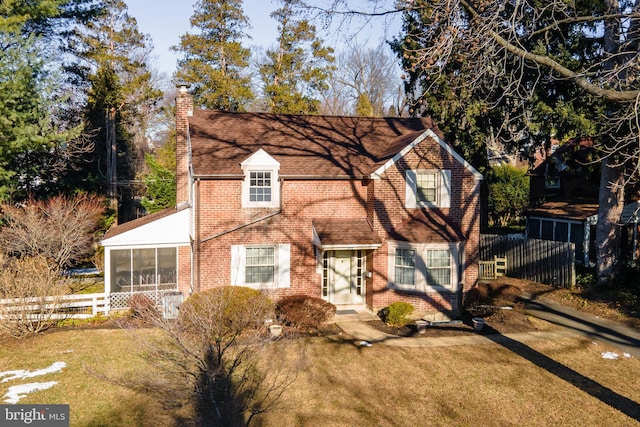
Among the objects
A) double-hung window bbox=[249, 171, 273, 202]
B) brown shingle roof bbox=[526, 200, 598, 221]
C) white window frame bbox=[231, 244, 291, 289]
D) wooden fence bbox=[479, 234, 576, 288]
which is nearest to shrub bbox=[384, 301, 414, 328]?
white window frame bbox=[231, 244, 291, 289]

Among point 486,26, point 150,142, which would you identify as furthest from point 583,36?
point 150,142

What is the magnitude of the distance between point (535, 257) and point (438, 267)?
29.2ft

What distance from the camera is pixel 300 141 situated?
1994 centimetres

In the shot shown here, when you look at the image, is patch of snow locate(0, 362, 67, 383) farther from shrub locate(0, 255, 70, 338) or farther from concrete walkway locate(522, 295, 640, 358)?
concrete walkway locate(522, 295, 640, 358)

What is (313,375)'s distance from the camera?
11625 mm

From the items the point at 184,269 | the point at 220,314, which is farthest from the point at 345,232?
the point at 220,314

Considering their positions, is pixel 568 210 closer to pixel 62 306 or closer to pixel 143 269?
pixel 143 269

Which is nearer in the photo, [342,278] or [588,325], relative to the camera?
[588,325]

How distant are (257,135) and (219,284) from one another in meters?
6.85

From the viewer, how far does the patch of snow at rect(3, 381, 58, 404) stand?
10047 millimetres

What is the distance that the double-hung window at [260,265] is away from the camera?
1739cm

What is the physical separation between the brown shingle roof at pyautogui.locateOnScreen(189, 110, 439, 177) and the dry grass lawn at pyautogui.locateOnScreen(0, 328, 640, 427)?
7012mm

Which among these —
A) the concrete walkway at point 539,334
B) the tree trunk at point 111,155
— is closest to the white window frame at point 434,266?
the concrete walkway at point 539,334

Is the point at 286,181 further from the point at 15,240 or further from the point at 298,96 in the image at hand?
the point at 298,96
